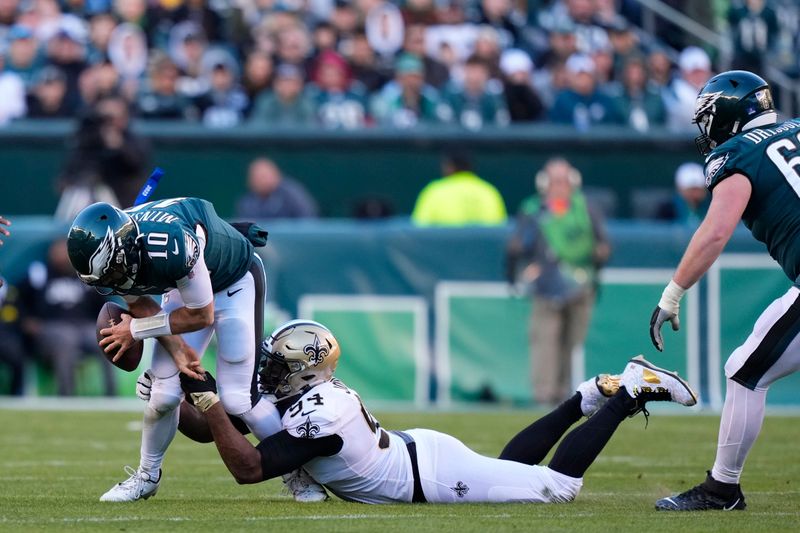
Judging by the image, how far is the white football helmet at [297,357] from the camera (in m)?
5.93

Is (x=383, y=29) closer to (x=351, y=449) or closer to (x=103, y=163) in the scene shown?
(x=103, y=163)

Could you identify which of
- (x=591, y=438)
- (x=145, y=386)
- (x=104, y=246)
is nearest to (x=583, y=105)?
(x=591, y=438)

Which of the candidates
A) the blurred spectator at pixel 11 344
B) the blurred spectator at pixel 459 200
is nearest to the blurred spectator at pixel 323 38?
the blurred spectator at pixel 459 200

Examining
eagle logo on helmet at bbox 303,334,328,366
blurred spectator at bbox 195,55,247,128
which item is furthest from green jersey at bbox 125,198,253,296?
blurred spectator at bbox 195,55,247,128

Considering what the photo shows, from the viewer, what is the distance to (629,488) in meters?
6.91

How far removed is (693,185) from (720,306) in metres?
1.39

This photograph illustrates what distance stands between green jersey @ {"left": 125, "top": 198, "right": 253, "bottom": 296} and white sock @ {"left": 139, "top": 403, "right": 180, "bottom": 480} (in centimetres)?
56

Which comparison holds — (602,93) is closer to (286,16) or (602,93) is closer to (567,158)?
(567,158)

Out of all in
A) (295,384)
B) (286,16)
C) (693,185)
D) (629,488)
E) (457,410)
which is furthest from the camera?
(286,16)

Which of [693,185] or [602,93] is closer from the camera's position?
[693,185]

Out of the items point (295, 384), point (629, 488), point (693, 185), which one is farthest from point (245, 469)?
point (693, 185)

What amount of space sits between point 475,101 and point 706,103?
9.15 m

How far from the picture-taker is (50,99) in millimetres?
14734

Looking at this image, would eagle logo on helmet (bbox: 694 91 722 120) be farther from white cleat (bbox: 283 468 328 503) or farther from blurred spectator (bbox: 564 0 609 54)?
blurred spectator (bbox: 564 0 609 54)
